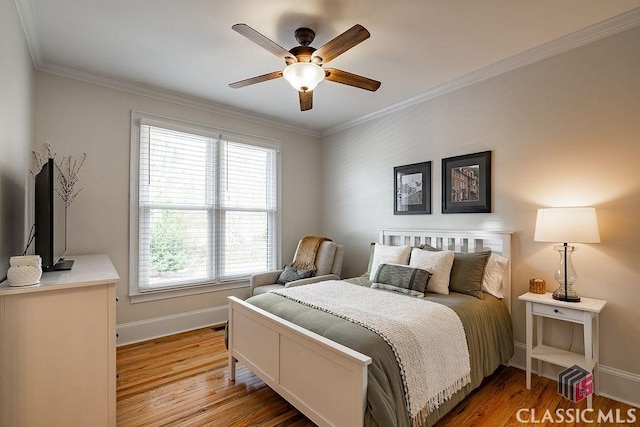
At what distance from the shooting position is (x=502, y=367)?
109 inches

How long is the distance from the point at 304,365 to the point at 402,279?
1206 mm

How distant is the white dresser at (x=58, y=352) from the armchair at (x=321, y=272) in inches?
77.7

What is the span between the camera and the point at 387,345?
66.9 inches

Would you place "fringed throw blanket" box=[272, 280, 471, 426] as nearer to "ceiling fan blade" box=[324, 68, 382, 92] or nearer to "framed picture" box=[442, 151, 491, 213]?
"framed picture" box=[442, 151, 491, 213]

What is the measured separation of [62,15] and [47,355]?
7.37ft

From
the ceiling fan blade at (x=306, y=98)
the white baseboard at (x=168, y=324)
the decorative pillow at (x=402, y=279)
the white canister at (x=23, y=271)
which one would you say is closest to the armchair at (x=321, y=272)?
the white baseboard at (x=168, y=324)

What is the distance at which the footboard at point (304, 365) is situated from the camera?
1.55m

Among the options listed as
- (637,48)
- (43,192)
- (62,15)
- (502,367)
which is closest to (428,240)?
(502,367)

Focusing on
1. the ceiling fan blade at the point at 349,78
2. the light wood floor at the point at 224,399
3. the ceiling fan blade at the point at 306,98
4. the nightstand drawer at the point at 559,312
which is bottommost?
the light wood floor at the point at 224,399

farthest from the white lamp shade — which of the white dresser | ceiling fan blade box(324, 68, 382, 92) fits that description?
the white dresser

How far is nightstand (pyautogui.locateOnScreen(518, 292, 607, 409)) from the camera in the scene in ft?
7.12

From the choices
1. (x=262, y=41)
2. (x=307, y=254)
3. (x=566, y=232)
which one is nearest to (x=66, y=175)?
(x=262, y=41)

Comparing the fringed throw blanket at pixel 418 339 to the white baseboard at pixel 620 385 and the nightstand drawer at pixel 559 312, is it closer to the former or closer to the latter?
the nightstand drawer at pixel 559 312

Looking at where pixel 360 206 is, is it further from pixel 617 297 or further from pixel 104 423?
pixel 104 423
